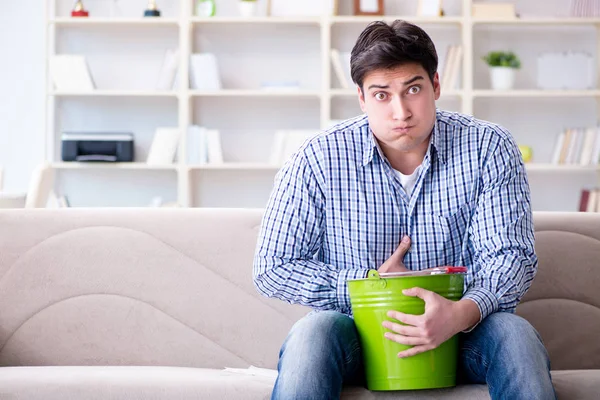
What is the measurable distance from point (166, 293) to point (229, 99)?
3.47 meters

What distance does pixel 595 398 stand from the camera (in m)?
1.69

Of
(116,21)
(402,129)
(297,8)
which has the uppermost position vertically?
(297,8)

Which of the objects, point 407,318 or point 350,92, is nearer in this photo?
point 407,318

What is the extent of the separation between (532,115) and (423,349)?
4.28m

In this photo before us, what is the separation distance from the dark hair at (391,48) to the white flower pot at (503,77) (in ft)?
12.1

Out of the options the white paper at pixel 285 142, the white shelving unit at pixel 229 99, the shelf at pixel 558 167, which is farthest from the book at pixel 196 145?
the shelf at pixel 558 167

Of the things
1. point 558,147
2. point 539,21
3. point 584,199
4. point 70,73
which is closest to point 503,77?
point 539,21

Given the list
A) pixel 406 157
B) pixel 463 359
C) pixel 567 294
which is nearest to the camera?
pixel 463 359

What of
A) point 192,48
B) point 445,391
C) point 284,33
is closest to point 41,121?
point 192,48

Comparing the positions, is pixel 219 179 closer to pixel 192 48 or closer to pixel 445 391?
pixel 192 48

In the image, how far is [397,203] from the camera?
182 cm

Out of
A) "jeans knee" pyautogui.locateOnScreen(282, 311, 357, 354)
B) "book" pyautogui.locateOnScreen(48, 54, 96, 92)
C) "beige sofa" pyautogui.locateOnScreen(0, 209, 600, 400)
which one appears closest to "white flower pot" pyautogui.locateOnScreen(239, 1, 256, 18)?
"book" pyautogui.locateOnScreen(48, 54, 96, 92)

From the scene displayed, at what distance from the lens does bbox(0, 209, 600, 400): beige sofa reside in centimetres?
215

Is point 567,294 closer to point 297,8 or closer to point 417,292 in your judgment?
point 417,292
